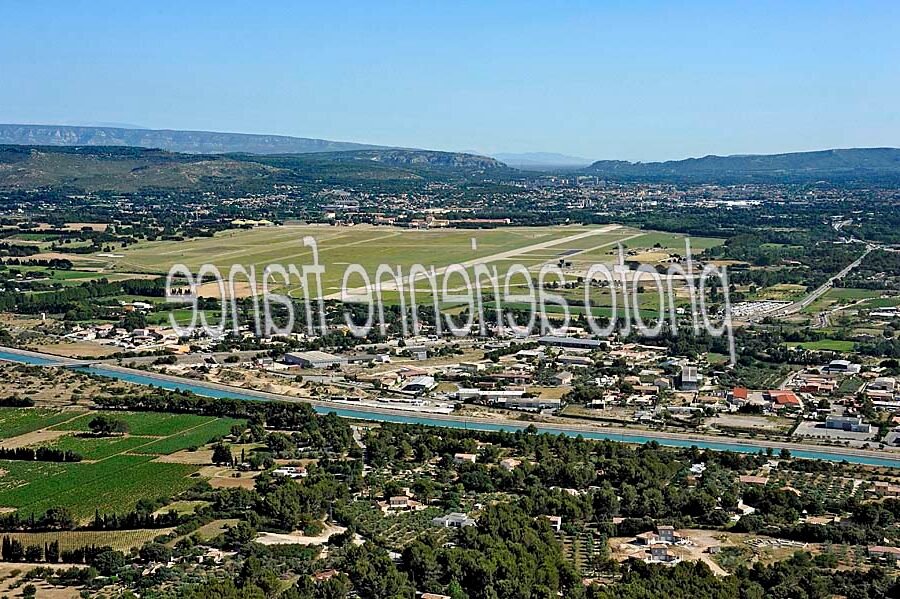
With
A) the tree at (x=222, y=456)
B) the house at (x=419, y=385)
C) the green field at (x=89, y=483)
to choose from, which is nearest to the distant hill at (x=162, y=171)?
the house at (x=419, y=385)

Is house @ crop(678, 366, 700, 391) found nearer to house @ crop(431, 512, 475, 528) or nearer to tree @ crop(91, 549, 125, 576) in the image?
house @ crop(431, 512, 475, 528)

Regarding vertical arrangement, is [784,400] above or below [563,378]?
below

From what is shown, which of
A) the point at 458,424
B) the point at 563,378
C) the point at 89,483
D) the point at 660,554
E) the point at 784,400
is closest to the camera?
the point at 660,554

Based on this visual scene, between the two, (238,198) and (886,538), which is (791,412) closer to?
(886,538)

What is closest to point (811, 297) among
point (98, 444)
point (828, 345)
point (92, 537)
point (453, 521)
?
point (828, 345)

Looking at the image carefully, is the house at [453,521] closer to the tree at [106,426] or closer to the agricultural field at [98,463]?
the agricultural field at [98,463]

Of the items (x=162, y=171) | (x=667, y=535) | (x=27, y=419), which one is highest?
(x=162, y=171)

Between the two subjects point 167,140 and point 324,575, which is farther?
point 167,140

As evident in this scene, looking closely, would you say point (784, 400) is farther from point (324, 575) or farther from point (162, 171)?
point (162, 171)
